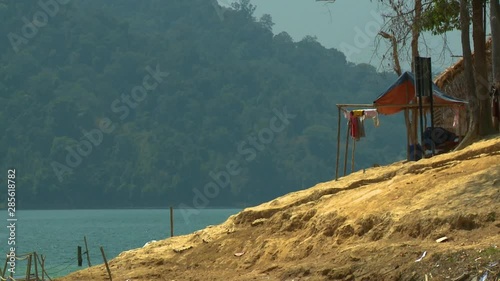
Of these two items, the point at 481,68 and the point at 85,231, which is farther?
the point at 85,231

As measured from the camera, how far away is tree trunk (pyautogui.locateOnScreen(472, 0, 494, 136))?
19.5 m

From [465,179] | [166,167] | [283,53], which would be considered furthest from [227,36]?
[465,179]

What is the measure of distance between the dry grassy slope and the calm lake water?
90.2 feet

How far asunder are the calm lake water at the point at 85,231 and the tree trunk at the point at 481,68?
2870 centimetres

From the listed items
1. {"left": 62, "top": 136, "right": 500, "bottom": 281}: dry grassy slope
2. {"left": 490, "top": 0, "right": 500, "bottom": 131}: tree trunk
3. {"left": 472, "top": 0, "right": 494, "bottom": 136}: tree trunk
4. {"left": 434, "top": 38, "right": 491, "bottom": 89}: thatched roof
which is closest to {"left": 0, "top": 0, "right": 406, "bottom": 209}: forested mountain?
{"left": 434, "top": 38, "right": 491, "bottom": 89}: thatched roof

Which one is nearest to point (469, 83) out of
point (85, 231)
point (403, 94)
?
point (403, 94)

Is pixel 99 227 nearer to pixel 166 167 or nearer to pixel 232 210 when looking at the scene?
pixel 166 167

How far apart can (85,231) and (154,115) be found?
3526 centimetres

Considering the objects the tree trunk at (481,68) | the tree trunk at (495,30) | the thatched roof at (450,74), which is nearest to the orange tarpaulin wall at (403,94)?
the tree trunk at (495,30)

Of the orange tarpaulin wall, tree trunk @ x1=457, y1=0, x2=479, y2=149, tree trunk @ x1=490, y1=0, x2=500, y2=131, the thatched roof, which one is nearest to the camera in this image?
tree trunk @ x1=457, y1=0, x2=479, y2=149

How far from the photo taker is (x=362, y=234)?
15.4 metres

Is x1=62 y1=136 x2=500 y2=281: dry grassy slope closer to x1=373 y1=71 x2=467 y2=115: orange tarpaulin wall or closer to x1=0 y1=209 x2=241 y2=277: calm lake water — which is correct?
x1=373 y1=71 x2=467 y2=115: orange tarpaulin wall

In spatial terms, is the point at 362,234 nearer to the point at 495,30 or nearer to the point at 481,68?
the point at 481,68

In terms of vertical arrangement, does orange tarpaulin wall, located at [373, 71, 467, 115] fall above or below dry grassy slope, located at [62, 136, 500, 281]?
above
